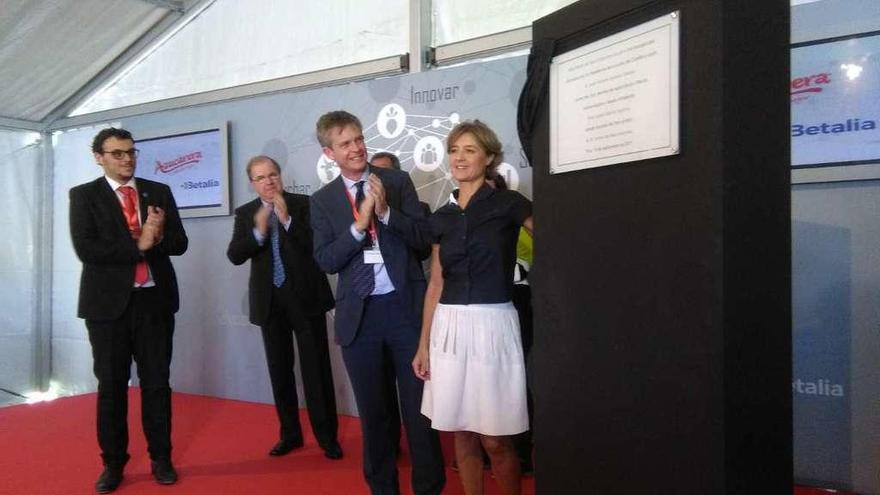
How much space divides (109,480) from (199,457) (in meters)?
0.56

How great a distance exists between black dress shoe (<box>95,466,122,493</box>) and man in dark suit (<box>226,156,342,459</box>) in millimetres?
755

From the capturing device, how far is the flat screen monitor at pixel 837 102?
8.93ft

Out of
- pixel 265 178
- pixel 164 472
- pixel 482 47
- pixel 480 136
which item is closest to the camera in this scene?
pixel 480 136

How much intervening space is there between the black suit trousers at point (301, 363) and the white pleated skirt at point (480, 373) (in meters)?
1.45

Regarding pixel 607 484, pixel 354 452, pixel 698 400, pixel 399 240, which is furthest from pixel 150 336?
pixel 698 400

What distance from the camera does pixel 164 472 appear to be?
3086 millimetres

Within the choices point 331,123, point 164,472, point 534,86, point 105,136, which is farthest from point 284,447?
point 534,86

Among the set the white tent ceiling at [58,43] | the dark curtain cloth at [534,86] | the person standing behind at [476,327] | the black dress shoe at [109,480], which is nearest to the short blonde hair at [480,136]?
the person standing behind at [476,327]

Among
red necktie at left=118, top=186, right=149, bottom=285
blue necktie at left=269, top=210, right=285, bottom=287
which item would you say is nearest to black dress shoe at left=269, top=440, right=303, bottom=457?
blue necktie at left=269, top=210, right=285, bottom=287

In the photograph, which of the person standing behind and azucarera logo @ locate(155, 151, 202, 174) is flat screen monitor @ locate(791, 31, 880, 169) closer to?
the person standing behind

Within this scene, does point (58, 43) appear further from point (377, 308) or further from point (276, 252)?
point (377, 308)

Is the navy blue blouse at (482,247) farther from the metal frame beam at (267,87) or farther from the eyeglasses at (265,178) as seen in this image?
the metal frame beam at (267,87)

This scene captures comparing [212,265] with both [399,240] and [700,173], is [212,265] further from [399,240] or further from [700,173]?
[700,173]

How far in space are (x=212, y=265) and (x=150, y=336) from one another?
2.01 meters
